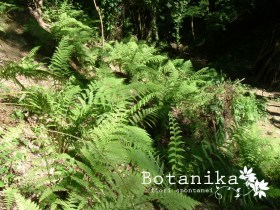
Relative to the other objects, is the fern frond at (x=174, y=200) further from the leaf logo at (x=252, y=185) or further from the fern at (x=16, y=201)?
the fern at (x=16, y=201)

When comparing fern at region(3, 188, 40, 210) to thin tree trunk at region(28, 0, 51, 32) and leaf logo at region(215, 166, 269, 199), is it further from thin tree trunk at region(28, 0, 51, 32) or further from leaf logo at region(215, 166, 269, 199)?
Result: thin tree trunk at region(28, 0, 51, 32)

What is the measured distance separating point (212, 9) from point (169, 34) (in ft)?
6.91

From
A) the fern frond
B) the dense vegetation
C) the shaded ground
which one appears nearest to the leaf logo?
the dense vegetation

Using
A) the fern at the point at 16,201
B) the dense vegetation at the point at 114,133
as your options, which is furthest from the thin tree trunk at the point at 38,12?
the fern at the point at 16,201

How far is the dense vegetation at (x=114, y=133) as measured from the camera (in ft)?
10.6

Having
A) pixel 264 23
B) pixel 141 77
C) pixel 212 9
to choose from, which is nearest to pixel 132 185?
pixel 141 77

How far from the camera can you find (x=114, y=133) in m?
4.14

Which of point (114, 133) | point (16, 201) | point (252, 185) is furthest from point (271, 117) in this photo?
point (16, 201)

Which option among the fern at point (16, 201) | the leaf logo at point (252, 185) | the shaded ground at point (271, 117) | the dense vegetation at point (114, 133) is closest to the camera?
the fern at point (16, 201)

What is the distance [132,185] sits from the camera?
10.6ft

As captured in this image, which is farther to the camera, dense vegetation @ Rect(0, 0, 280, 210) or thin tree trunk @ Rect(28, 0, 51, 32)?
thin tree trunk @ Rect(28, 0, 51, 32)

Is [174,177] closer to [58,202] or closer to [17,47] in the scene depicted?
[58,202]

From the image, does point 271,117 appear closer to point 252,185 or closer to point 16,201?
point 252,185

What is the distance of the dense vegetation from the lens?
3.23 metres
